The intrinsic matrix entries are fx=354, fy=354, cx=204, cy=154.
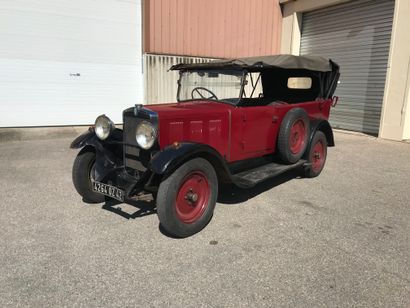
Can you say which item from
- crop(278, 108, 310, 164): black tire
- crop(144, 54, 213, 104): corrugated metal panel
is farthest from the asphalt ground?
crop(144, 54, 213, 104): corrugated metal panel

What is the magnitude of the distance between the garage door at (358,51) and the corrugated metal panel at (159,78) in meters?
4.65

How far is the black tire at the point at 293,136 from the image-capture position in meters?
4.92

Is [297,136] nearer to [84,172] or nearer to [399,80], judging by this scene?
[84,172]

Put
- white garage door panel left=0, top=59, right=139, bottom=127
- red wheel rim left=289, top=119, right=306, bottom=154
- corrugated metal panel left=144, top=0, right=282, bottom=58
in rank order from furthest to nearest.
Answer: corrugated metal panel left=144, top=0, right=282, bottom=58
white garage door panel left=0, top=59, right=139, bottom=127
red wheel rim left=289, top=119, right=306, bottom=154

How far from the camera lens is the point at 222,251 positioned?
10.6 feet

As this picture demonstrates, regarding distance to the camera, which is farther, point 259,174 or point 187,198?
point 259,174

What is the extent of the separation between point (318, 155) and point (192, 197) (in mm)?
3028

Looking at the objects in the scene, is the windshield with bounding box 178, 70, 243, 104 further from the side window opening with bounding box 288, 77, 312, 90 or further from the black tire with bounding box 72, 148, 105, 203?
the side window opening with bounding box 288, 77, 312, 90

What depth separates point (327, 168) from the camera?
6.49 meters

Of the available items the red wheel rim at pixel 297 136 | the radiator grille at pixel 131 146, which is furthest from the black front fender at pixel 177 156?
the red wheel rim at pixel 297 136

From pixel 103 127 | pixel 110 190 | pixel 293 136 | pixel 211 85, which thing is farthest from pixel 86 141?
pixel 293 136

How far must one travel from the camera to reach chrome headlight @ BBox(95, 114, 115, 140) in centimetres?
423

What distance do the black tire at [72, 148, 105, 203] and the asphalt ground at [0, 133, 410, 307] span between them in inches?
7.4

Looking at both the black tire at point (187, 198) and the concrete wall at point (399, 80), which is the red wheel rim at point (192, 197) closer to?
the black tire at point (187, 198)
